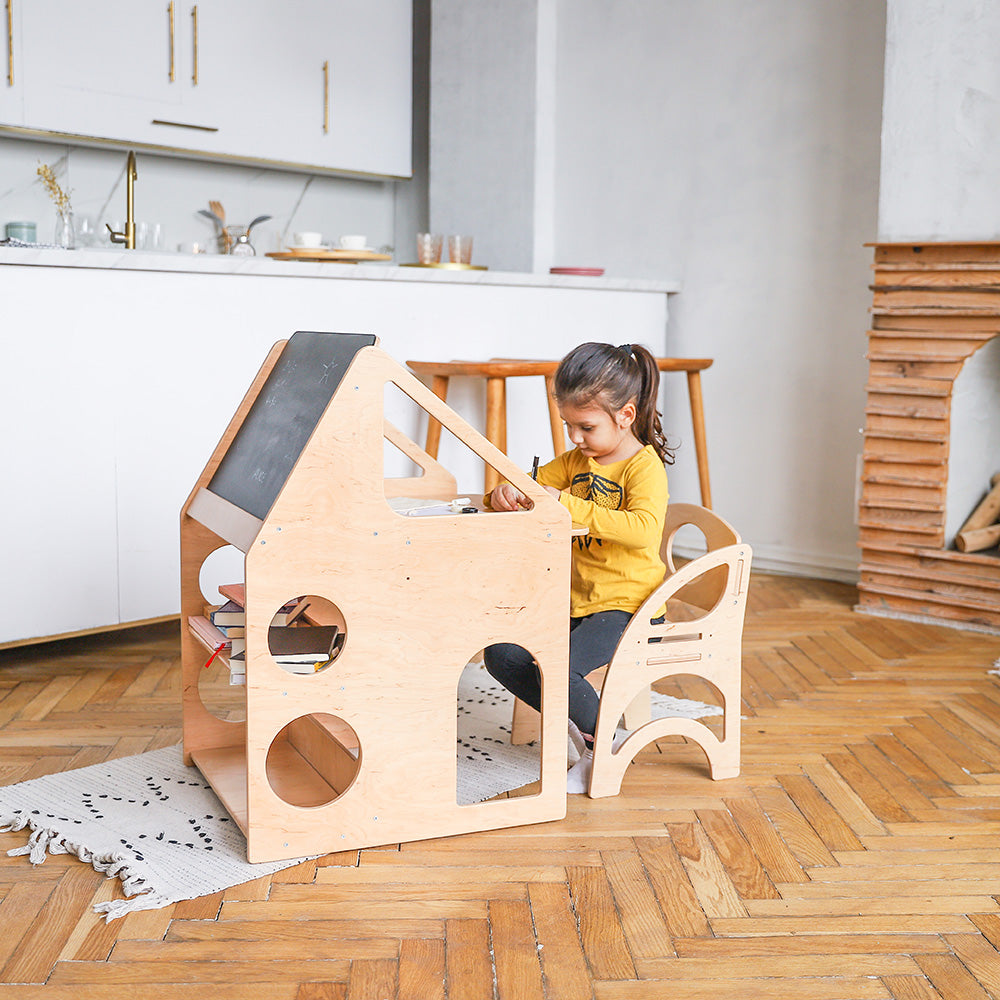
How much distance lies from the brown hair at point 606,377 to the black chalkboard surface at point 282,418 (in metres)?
0.46

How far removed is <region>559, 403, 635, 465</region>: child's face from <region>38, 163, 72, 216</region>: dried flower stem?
2728mm

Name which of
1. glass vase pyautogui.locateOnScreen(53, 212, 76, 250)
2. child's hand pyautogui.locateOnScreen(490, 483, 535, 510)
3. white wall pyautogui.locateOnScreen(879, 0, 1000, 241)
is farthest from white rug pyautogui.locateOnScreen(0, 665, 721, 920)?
glass vase pyautogui.locateOnScreen(53, 212, 76, 250)

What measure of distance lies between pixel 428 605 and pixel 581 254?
3.09 meters

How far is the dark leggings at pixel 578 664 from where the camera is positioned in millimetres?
2129

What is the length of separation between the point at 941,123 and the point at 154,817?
2.82 metres

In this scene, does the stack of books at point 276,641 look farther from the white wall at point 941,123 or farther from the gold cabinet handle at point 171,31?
the gold cabinet handle at point 171,31

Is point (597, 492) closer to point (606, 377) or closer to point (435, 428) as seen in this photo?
point (606, 377)

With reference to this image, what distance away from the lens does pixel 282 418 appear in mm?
1987

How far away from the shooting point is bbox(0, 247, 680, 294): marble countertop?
2.69 metres

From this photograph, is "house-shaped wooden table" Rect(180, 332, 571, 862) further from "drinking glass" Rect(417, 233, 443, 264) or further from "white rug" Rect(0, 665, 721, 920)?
"drinking glass" Rect(417, 233, 443, 264)

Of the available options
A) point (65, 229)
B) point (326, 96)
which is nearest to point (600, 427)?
point (65, 229)

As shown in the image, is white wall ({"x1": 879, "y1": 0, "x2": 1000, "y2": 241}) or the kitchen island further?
white wall ({"x1": 879, "y1": 0, "x2": 1000, "y2": 241})

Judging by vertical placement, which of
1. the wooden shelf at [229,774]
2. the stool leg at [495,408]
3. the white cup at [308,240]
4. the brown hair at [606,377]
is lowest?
the wooden shelf at [229,774]

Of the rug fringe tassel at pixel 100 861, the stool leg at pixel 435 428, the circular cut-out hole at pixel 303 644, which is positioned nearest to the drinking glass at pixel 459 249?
the stool leg at pixel 435 428
